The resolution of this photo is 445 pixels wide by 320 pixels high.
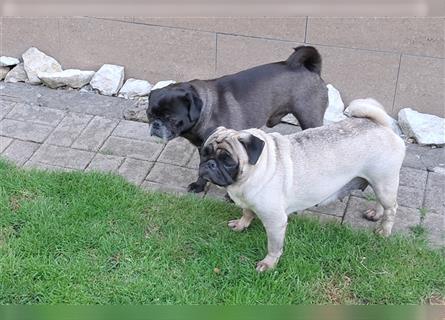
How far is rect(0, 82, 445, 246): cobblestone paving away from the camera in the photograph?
4969 millimetres

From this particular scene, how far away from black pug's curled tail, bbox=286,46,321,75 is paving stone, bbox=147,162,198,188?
3.79ft

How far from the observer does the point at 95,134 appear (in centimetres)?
578

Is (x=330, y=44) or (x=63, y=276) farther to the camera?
(x=330, y=44)

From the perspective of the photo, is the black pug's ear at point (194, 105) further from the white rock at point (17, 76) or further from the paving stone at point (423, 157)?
the white rock at point (17, 76)

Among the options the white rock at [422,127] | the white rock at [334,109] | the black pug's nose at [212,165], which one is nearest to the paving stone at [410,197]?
the white rock at [422,127]

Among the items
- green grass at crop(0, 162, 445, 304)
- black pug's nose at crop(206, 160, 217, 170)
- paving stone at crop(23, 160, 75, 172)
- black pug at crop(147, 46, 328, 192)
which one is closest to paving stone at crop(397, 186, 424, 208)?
green grass at crop(0, 162, 445, 304)

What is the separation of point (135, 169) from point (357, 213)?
176cm

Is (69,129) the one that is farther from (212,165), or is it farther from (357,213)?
(357,213)

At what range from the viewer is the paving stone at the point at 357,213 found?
189 inches

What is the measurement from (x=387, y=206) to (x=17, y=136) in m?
3.13

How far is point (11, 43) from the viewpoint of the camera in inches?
272

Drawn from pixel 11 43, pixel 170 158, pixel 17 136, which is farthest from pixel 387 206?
pixel 11 43

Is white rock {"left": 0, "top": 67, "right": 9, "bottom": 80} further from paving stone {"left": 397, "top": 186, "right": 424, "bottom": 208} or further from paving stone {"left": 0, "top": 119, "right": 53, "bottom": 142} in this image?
paving stone {"left": 397, "top": 186, "right": 424, "bottom": 208}

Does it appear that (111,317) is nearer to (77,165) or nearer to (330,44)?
(77,165)
